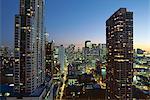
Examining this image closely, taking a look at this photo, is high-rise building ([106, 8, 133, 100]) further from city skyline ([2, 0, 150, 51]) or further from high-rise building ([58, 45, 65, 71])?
high-rise building ([58, 45, 65, 71])

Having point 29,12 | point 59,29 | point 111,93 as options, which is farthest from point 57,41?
point 29,12

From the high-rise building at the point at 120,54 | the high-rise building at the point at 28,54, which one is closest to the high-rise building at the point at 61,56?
the high-rise building at the point at 28,54

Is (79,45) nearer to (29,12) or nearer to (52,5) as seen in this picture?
(52,5)

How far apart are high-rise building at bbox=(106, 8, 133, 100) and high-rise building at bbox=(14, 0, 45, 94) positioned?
46.2 inches

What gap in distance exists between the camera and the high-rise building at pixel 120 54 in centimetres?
381

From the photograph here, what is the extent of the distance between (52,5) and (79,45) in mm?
693

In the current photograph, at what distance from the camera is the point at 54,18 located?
349 centimetres

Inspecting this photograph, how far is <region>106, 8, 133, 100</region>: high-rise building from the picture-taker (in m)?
3.81

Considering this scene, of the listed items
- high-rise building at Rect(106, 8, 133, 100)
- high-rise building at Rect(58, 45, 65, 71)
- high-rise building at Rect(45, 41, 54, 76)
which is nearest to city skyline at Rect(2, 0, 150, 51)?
high-rise building at Rect(58, 45, 65, 71)

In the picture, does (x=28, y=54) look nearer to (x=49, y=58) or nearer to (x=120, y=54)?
(x=49, y=58)

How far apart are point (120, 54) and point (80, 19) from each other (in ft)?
3.19

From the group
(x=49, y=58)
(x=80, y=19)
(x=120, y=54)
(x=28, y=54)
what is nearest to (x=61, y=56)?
(x=49, y=58)

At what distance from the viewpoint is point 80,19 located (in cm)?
369

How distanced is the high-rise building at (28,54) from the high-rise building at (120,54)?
117 cm
